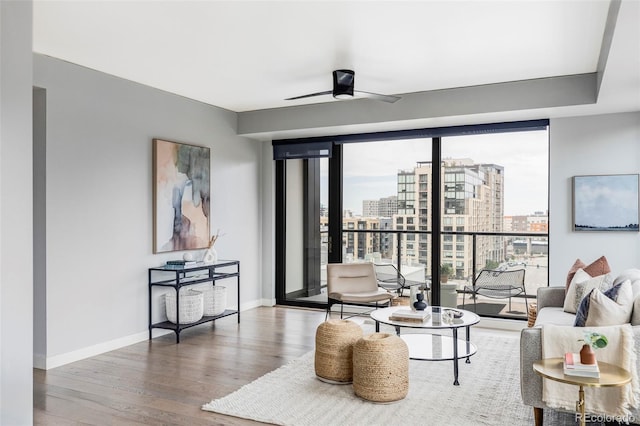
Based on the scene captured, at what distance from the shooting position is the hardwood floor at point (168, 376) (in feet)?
10.9

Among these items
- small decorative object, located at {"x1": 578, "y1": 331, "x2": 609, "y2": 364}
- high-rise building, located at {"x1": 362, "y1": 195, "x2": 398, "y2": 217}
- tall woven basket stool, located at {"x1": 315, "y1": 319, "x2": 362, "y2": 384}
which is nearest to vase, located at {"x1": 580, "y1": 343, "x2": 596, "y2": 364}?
small decorative object, located at {"x1": 578, "y1": 331, "x2": 609, "y2": 364}

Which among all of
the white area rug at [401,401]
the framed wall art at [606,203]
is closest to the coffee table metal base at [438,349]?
the white area rug at [401,401]

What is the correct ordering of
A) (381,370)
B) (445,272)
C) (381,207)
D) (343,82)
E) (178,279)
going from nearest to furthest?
(381,370) < (343,82) < (178,279) < (445,272) < (381,207)

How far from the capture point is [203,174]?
6070mm

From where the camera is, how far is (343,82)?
4.65 m

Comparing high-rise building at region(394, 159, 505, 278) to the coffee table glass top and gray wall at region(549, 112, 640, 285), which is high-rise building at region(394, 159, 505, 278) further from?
the coffee table glass top

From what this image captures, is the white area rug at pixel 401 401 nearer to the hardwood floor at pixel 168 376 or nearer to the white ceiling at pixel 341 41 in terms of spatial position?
the hardwood floor at pixel 168 376

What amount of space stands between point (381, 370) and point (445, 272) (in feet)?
9.95

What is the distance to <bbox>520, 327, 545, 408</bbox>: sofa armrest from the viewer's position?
2908 millimetres

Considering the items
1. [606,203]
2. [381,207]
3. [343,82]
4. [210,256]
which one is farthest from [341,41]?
[606,203]

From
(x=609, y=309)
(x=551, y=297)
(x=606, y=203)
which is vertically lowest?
(x=551, y=297)

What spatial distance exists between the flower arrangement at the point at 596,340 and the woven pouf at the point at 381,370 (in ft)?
4.00

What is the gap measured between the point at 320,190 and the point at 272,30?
11.5 ft

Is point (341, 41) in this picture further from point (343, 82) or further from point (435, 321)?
point (435, 321)
